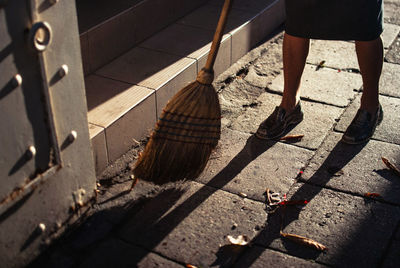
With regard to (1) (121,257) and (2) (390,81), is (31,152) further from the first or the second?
(2) (390,81)

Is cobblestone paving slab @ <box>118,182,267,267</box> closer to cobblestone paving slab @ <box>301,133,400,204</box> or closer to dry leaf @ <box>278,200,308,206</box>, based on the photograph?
dry leaf @ <box>278,200,308,206</box>

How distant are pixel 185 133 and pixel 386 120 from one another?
1636mm

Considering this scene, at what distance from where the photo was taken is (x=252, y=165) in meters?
3.47

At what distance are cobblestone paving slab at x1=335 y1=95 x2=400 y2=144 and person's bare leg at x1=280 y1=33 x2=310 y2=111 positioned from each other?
0.38 m

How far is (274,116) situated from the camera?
12.3 feet

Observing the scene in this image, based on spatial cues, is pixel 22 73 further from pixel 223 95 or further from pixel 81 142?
pixel 223 95

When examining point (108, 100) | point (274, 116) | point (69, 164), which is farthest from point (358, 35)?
point (69, 164)

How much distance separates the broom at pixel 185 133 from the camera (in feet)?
9.94

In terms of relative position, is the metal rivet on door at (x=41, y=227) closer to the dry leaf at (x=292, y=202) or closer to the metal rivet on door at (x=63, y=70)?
the metal rivet on door at (x=63, y=70)

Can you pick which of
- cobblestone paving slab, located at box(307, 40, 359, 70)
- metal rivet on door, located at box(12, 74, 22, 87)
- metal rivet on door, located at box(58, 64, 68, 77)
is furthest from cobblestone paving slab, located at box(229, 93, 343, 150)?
metal rivet on door, located at box(12, 74, 22, 87)

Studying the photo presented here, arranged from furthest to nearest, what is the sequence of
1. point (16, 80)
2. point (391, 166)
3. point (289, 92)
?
point (289, 92)
point (391, 166)
point (16, 80)

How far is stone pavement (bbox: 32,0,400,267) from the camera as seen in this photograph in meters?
2.77

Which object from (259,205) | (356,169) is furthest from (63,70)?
(356,169)

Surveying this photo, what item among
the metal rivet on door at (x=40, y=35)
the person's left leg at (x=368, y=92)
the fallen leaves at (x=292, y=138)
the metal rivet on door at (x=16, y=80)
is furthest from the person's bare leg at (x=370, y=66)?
the metal rivet on door at (x=16, y=80)
